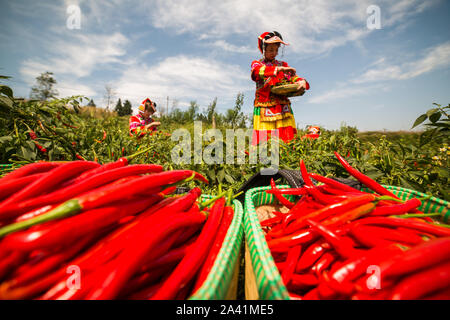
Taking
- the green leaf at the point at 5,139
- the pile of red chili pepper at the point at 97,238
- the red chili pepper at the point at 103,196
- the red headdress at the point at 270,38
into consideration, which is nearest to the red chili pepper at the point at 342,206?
the pile of red chili pepper at the point at 97,238

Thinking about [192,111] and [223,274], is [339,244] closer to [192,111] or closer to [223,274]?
[223,274]

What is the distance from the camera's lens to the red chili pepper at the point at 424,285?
609 millimetres

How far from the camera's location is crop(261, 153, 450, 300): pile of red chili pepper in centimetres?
65

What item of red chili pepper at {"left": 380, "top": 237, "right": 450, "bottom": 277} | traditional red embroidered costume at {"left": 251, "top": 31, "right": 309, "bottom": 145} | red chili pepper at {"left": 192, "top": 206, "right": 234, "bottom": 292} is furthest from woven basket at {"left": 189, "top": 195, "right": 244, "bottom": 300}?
traditional red embroidered costume at {"left": 251, "top": 31, "right": 309, "bottom": 145}

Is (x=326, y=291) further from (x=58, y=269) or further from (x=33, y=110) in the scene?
(x=33, y=110)

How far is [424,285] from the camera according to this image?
62cm

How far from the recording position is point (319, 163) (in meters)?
2.13

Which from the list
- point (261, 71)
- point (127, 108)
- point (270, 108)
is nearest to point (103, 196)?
point (261, 71)

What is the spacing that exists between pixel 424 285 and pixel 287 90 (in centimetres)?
394

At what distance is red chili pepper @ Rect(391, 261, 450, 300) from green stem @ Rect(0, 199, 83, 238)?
38.9 inches

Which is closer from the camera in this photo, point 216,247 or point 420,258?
point 420,258

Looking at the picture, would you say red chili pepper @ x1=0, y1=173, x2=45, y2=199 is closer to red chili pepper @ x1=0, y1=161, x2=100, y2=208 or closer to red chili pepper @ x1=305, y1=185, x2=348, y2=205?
red chili pepper @ x1=0, y1=161, x2=100, y2=208

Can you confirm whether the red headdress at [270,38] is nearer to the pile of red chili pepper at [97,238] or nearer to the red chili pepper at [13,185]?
the pile of red chili pepper at [97,238]

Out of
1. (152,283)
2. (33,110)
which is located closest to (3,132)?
(33,110)
